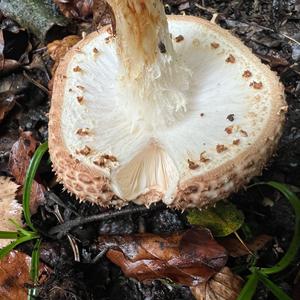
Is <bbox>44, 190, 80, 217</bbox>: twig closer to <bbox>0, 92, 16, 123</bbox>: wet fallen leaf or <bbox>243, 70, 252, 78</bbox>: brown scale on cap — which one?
<bbox>0, 92, 16, 123</bbox>: wet fallen leaf

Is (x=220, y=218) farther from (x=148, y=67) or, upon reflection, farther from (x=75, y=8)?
(x=75, y=8)

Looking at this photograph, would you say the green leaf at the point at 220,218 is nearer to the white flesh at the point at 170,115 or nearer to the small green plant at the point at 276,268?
the small green plant at the point at 276,268

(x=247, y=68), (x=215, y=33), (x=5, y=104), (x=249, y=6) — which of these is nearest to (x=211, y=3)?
(x=249, y=6)

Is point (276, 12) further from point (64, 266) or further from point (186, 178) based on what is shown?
point (64, 266)

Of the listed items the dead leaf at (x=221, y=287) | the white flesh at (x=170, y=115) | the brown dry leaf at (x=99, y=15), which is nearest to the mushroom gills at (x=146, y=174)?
the white flesh at (x=170, y=115)

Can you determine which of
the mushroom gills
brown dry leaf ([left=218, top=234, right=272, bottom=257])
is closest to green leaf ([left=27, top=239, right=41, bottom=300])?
the mushroom gills

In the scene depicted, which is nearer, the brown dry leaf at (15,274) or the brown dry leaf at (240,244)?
the brown dry leaf at (240,244)
